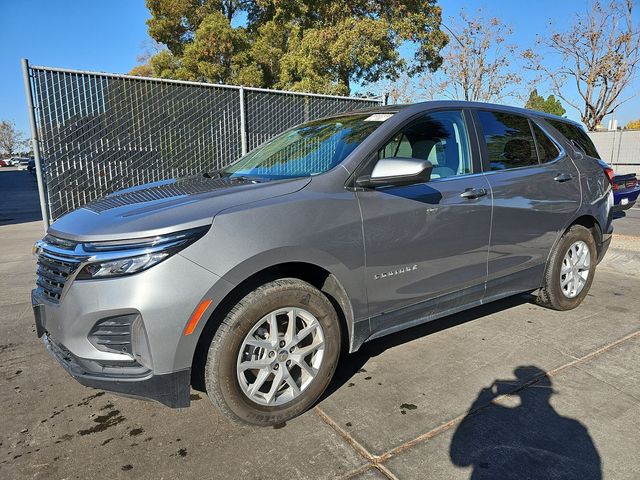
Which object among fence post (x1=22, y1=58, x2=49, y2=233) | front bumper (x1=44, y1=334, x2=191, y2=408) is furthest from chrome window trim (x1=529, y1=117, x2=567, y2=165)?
fence post (x1=22, y1=58, x2=49, y2=233)

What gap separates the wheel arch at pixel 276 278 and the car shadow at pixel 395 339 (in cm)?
30

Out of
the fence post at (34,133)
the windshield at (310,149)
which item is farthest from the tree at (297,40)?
the windshield at (310,149)

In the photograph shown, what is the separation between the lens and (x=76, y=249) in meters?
2.19

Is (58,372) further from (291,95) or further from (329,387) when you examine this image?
(291,95)

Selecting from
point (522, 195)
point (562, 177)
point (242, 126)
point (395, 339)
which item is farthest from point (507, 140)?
point (242, 126)

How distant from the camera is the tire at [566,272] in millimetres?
3939

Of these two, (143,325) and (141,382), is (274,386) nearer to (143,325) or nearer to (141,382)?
(141,382)

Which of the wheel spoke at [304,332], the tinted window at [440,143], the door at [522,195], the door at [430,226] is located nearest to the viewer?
the wheel spoke at [304,332]

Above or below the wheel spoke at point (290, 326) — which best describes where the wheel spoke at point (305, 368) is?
below

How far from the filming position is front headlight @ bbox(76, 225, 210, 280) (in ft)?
6.78

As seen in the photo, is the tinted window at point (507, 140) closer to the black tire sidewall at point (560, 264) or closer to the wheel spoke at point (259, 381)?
the black tire sidewall at point (560, 264)

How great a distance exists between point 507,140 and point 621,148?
25.9m

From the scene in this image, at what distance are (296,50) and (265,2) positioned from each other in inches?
98.1

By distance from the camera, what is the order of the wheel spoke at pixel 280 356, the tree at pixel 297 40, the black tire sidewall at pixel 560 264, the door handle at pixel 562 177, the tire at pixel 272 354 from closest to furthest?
the tire at pixel 272 354 → the wheel spoke at pixel 280 356 → the door handle at pixel 562 177 → the black tire sidewall at pixel 560 264 → the tree at pixel 297 40
